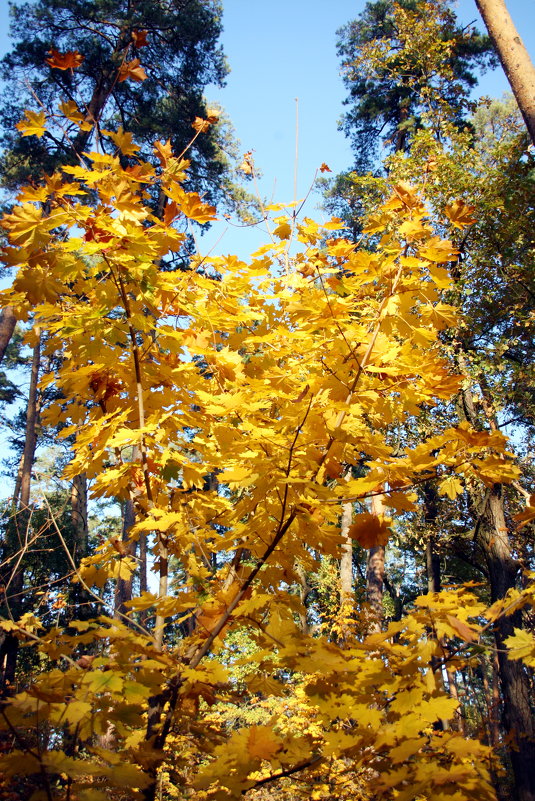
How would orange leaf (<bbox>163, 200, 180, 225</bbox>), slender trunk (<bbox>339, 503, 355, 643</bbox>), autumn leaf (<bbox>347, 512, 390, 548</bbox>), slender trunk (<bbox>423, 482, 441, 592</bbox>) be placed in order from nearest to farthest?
autumn leaf (<bbox>347, 512, 390, 548</bbox>) < orange leaf (<bbox>163, 200, 180, 225</bbox>) < slender trunk (<bbox>339, 503, 355, 643</bbox>) < slender trunk (<bbox>423, 482, 441, 592</bbox>)

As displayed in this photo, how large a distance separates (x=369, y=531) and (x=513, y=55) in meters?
4.45

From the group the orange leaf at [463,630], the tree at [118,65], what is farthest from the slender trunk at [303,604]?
the tree at [118,65]

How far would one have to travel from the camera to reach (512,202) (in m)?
6.38

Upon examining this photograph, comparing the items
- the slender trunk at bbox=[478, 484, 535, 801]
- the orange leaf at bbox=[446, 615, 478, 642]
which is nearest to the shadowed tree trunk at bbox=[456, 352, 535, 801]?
the slender trunk at bbox=[478, 484, 535, 801]

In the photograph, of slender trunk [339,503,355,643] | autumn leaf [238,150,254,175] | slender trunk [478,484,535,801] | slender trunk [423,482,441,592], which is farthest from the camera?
slender trunk [423,482,441,592]

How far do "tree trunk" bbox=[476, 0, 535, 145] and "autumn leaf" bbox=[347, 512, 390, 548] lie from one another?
12.6 feet

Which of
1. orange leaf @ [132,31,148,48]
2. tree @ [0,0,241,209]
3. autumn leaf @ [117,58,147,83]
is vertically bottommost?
autumn leaf @ [117,58,147,83]

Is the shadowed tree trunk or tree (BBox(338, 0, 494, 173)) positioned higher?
tree (BBox(338, 0, 494, 173))

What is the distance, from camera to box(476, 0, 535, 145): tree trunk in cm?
387

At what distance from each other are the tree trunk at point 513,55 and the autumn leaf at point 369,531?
3837mm

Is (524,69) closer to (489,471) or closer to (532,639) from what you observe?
(489,471)

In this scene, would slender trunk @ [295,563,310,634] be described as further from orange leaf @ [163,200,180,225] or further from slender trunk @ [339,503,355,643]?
orange leaf @ [163,200,180,225]

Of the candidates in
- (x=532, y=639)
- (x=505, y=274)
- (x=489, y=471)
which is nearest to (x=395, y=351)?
(x=489, y=471)

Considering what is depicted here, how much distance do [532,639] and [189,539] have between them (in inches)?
43.0
